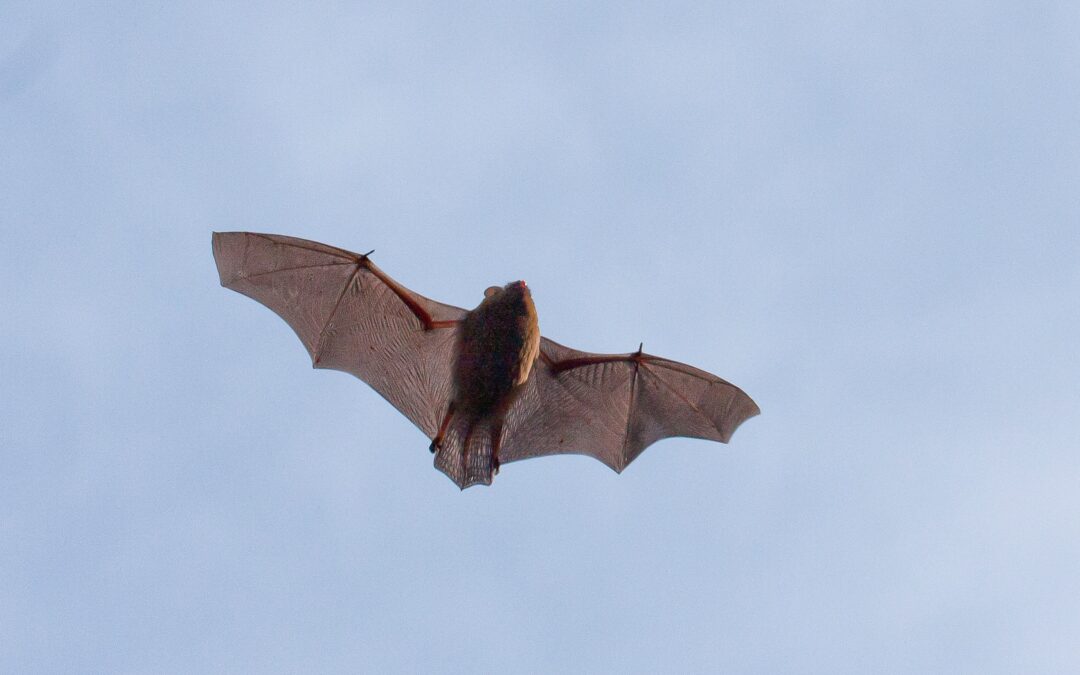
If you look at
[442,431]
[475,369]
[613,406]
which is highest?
[613,406]

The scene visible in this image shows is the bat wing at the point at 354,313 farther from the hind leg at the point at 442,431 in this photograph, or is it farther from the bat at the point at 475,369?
the hind leg at the point at 442,431

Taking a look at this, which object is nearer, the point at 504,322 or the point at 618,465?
the point at 504,322

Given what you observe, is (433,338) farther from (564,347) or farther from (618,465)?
(618,465)

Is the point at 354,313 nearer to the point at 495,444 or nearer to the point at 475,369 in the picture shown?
the point at 475,369

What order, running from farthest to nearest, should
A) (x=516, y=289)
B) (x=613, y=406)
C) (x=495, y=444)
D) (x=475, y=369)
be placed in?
(x=613, y=406)
(x=495, y=444)
(x=475, y=369)
(x=516, y=289)

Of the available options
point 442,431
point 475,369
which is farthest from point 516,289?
point 442,431

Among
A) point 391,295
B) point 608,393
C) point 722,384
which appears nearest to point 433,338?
point 391,295
